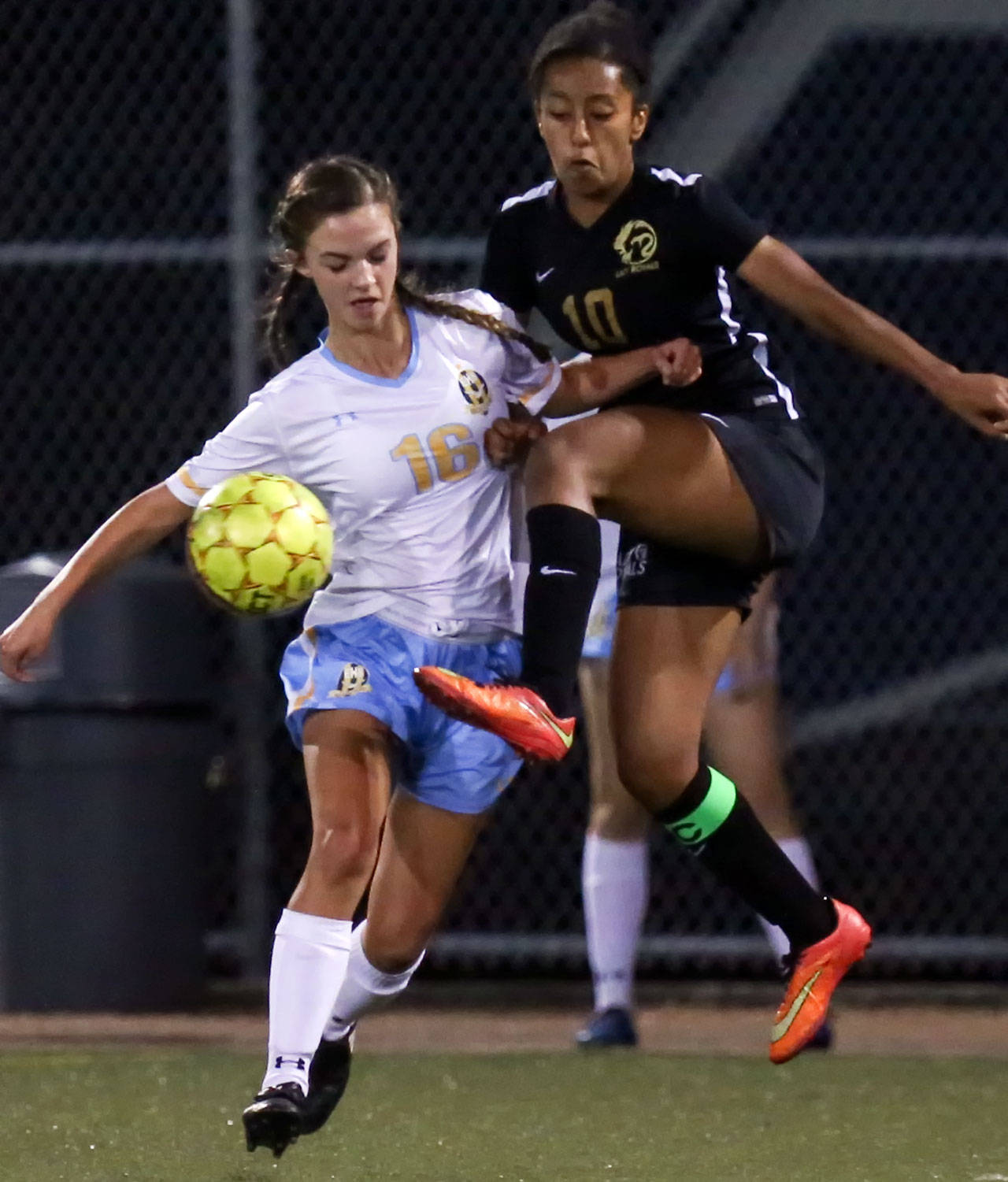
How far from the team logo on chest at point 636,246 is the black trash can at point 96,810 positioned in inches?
106

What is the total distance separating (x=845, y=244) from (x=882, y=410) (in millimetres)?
1603

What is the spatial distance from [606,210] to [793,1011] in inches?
Answer: 64.6

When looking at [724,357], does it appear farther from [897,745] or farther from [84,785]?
[897,745]

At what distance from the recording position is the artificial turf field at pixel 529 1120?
14.7 feet

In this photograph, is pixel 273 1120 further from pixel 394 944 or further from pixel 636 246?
pixel 636 246

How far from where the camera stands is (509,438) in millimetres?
4512

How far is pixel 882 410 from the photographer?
8.77 metres

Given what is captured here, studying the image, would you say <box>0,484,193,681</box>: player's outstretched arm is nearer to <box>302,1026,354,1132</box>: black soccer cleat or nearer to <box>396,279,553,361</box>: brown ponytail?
A: <box>396,279,553,361</box>: brown ponytail

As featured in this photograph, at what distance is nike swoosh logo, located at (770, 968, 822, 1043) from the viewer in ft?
15.4

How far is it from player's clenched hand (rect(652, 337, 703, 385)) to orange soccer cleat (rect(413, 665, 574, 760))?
2.21ft

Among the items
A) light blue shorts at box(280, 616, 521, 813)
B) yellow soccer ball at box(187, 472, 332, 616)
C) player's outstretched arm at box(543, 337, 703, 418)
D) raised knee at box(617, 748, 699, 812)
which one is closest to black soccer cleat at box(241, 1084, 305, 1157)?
light blue shorts at box(280, 616, 521, 813)

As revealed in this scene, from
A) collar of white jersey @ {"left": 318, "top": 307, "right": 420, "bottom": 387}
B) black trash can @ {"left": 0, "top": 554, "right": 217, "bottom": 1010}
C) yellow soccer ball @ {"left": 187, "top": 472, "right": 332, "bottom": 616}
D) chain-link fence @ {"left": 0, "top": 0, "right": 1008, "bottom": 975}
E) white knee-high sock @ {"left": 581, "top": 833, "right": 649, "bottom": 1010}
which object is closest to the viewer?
yellow soccer ball @ {"left": 187, "top": 472, "right": 332, "bottom": 616}

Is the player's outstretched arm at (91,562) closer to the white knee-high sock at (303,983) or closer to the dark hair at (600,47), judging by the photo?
the white knee-high sock at (303,983)

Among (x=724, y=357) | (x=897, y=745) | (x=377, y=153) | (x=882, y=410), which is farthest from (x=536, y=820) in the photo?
(x=724, y=357)
